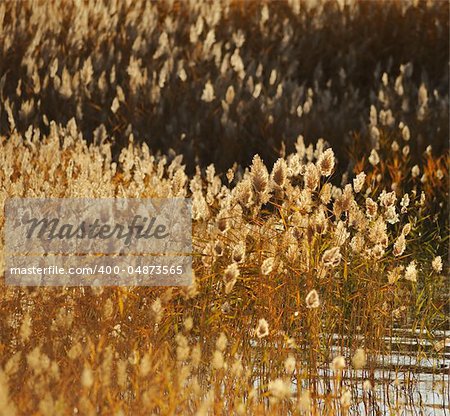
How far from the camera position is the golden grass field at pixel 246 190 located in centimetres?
285

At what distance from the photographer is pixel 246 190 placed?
9.84ft

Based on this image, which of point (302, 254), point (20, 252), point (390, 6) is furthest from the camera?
point (390, 6)

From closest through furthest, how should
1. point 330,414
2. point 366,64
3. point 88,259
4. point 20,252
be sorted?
point 330,414, point 88,259, point 20,252, point 366,64

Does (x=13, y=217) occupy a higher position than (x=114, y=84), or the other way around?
(x=114, y=84)

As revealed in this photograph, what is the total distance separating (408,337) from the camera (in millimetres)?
3975

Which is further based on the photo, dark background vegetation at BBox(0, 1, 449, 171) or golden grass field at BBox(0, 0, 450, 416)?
dark background vegetation at BBox(0, 1, 449, 171)

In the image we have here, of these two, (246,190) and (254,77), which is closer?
(246,190)

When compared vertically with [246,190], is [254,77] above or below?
above

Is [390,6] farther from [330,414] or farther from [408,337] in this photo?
[330,414]

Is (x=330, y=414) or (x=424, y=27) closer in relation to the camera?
(x=330, y=414)

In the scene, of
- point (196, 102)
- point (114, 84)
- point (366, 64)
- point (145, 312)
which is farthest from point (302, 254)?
point (366, 64)

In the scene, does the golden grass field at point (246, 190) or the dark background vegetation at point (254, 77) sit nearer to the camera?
the golden grass field at point (246, 190)

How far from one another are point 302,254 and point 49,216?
0.93m

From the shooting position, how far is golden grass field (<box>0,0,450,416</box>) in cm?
285
